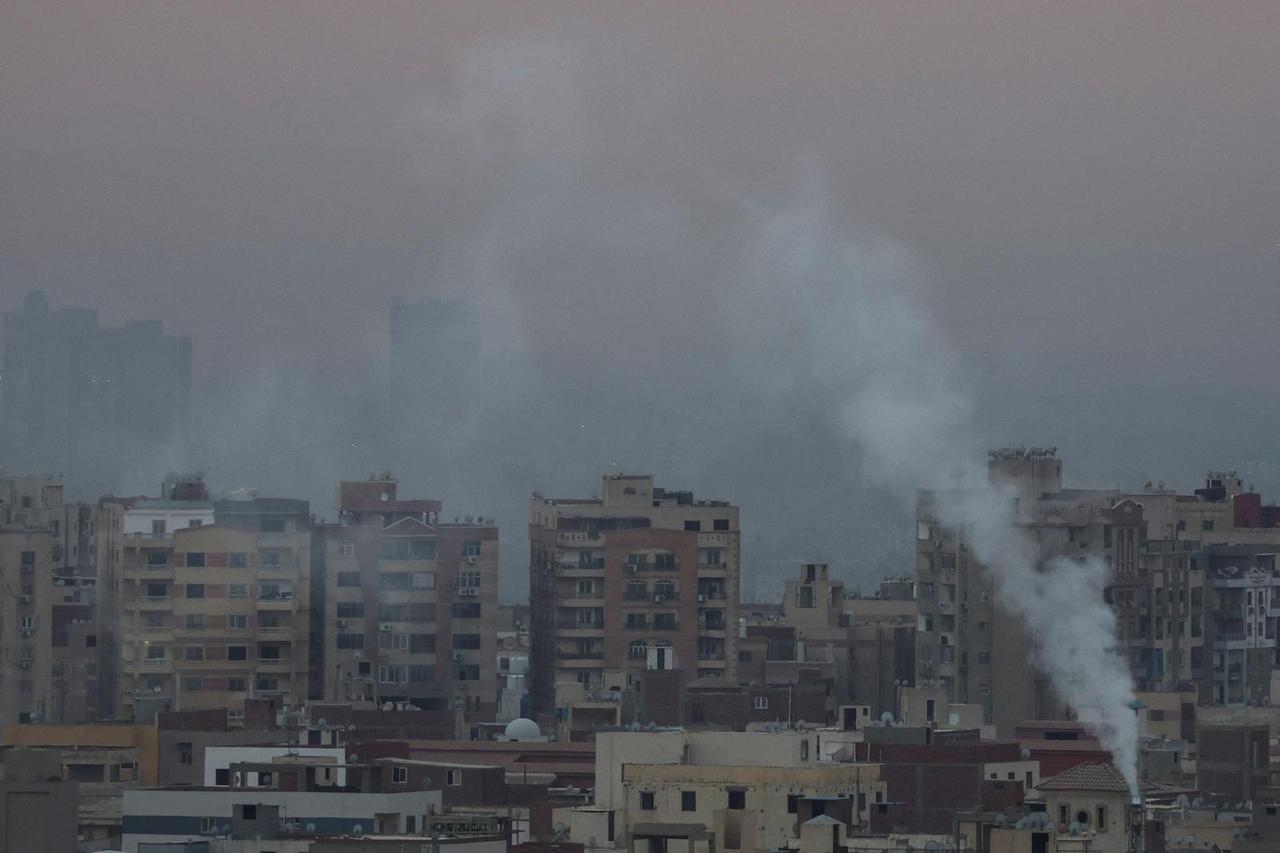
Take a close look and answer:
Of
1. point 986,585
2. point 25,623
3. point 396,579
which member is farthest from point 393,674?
point 986,585

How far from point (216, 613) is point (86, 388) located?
209 ft

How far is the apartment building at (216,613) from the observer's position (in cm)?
10719

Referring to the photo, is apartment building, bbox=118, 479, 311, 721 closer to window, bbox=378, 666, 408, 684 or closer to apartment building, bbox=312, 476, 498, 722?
apartment building, bbox=312, 476, 498, 722

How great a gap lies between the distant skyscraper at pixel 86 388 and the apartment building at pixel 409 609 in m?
52.2

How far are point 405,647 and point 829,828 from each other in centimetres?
4760

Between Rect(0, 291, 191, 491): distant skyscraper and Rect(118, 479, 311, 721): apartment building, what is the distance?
5256cm

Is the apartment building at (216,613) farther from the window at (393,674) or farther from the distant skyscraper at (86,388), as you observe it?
the distant skyscraper at (86,388)

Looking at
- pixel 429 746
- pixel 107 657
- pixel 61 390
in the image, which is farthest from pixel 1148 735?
pixel 61 390

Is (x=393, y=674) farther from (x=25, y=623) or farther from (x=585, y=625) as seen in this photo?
(x=25, y=623)

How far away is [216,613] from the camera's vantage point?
353 ft

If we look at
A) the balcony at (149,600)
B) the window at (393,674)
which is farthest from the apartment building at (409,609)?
the balcony at (149,600)

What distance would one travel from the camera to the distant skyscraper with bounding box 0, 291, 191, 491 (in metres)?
165

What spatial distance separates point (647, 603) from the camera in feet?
371

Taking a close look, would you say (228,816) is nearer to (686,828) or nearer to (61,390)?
(686,828)
